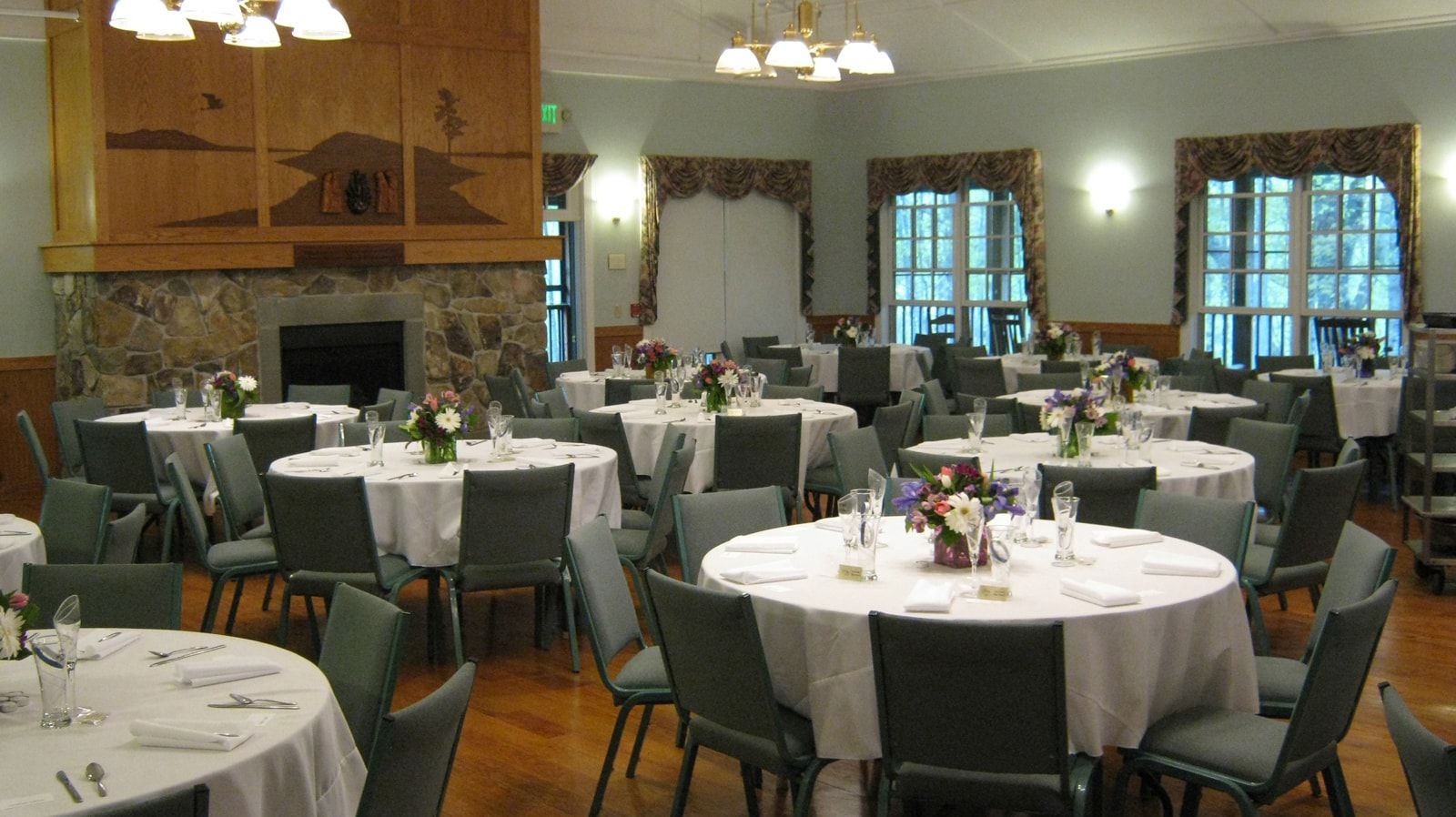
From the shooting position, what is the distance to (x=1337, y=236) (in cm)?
1232

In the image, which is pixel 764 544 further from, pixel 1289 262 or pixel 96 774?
pixel 1289 262

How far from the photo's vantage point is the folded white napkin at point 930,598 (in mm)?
3777

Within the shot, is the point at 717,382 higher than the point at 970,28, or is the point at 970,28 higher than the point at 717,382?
the point at 970,28

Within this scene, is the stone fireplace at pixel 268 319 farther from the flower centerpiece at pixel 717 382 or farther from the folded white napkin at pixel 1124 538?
the folded white napkin at pixel 1124 538

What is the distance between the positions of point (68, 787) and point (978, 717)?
1.90 metres

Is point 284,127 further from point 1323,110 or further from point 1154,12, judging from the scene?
point 1323,110

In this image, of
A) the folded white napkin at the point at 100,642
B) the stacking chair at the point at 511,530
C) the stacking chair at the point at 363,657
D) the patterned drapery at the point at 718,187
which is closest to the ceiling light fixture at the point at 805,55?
the stacking chair at the point at 511,530

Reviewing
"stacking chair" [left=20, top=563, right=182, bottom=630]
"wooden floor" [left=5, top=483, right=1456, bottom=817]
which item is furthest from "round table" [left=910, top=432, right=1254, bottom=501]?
"stacking chair" [left=20, top=563, right=182, bottom=630]

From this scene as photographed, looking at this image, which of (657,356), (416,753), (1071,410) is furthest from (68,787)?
(657,356)

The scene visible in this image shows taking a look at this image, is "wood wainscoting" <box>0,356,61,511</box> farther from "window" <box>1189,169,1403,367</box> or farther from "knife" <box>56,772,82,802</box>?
"window" <box>1189,169,1403,367</box>

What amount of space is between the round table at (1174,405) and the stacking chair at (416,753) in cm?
523

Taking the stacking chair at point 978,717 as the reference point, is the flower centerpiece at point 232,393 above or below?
above

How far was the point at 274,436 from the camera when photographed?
744 cm

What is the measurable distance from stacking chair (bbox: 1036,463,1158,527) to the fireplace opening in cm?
700
